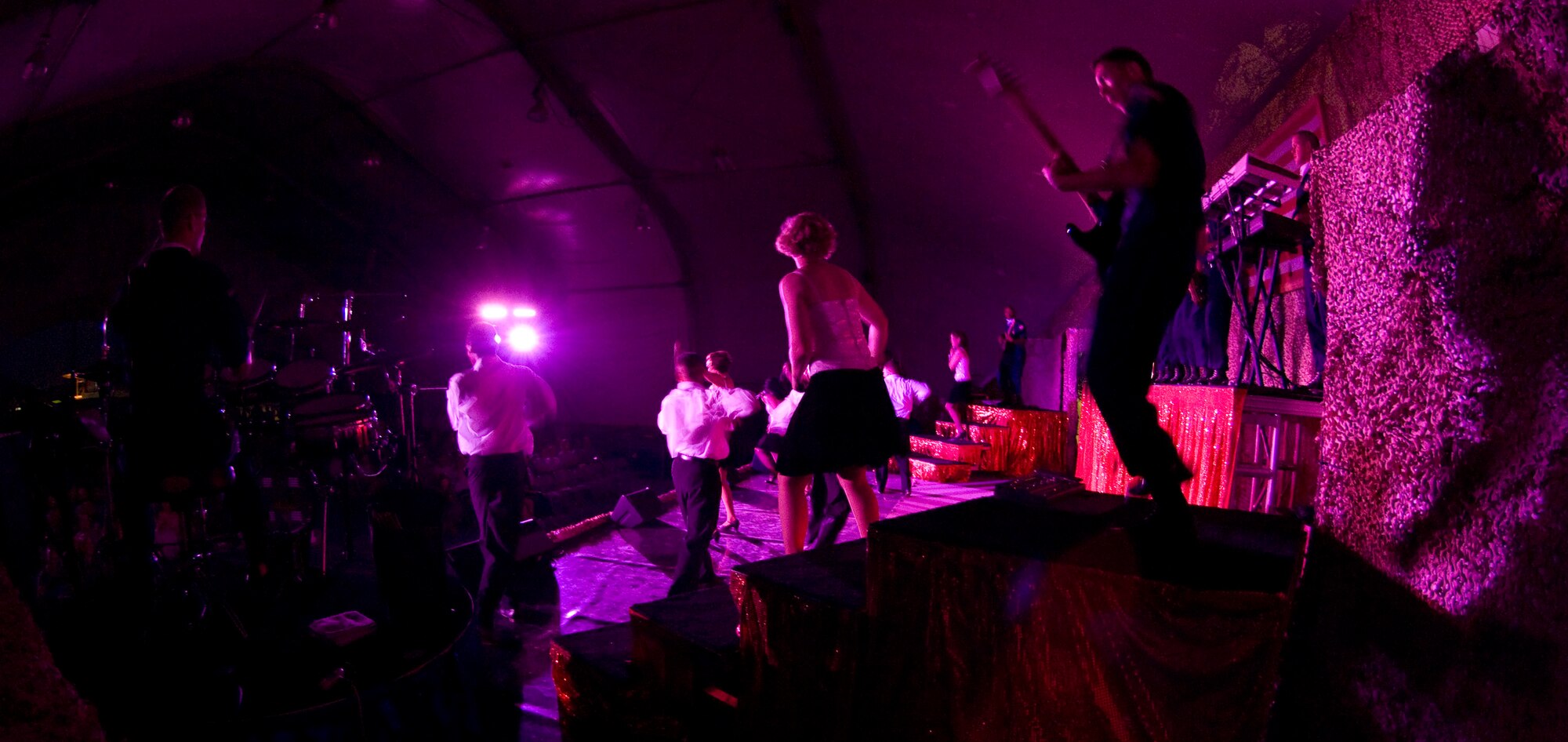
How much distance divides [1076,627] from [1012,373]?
992 cm

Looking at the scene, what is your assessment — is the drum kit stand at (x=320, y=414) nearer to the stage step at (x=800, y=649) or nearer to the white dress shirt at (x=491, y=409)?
the white dress shirt at (x=491, y=409)

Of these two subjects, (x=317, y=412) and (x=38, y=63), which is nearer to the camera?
(x=317, y=412)

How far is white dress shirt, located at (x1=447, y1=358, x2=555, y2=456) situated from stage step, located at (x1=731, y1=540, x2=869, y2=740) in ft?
9.29

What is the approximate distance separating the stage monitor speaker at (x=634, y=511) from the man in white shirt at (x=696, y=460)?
173cm

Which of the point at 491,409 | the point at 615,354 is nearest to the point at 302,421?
the point at 491,409

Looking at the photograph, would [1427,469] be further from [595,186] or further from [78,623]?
[595,186]

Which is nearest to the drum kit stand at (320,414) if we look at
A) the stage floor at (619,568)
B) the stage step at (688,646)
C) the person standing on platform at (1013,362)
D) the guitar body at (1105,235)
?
the stage floor at (619,568)

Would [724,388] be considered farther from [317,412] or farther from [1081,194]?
[1081,194]

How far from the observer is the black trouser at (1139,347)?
175 cm

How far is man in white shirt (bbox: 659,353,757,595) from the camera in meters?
4.47

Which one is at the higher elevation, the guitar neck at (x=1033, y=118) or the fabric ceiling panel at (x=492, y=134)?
the fabric ceiling panel at (x=492, y=134)

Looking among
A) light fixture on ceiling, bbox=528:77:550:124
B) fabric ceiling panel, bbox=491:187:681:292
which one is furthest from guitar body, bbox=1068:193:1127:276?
fabric ceiling panel, bbox=491:187:681:292

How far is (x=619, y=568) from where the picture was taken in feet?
17.1

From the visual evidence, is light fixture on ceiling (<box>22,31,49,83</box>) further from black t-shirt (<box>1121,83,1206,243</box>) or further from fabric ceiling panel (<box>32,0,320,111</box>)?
black t-shirt (<box>1121,83,1206,243</box>)
